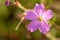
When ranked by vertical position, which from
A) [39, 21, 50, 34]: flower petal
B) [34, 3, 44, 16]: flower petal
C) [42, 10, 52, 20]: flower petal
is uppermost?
[34, 3, 44, 16]: flower petal

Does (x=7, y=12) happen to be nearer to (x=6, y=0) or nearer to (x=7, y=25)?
(x=7, y=25)

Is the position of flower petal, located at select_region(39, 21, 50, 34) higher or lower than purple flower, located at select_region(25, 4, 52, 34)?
lower

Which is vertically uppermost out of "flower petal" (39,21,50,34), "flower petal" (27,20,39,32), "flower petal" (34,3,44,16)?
"flower petal" (34,3,44,16)

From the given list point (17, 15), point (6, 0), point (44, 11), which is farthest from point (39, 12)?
Result: point (17, 15)

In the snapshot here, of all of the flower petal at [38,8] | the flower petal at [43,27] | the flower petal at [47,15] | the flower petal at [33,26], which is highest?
the flower petal at [38,8]

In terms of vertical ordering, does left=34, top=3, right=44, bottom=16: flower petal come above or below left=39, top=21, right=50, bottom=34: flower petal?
above

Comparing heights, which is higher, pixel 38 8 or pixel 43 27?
pixel 38 8

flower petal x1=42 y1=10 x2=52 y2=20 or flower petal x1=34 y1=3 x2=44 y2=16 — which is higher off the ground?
flower petal x1=34 y1=3 x2=44 y2=16

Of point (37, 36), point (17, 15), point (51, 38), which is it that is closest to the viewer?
point (51, 38)
